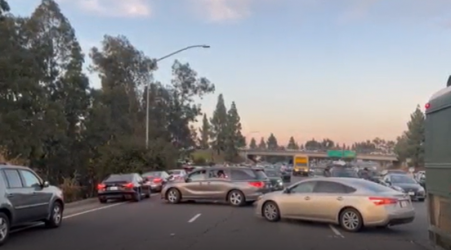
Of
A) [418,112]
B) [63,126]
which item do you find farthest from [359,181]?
[418,112]

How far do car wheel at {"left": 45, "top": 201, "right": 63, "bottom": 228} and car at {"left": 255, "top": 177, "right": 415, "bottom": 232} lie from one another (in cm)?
607

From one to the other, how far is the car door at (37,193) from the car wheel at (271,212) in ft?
21.3

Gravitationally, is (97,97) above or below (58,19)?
→ below

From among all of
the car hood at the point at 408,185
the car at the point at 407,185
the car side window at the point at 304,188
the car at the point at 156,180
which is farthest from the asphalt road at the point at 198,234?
the car at the point at 156,180

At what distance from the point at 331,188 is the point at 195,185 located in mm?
9669

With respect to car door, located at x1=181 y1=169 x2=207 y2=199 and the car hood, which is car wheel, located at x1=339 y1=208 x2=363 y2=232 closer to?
car door, located at x1=181 y1=169 x2=207 y2=199

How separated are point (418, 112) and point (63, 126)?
225ft

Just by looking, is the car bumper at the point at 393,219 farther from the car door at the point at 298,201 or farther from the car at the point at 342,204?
the car door at the point at 298,201

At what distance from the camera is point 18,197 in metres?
14.1

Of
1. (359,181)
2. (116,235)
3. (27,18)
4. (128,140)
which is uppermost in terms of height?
(27,18)

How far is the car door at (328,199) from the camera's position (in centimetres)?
1678

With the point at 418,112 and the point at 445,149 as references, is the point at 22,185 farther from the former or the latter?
the point at 418,112

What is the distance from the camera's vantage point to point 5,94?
1554 inches

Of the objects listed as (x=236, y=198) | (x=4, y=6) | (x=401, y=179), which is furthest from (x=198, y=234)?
(x=4, y=6)
